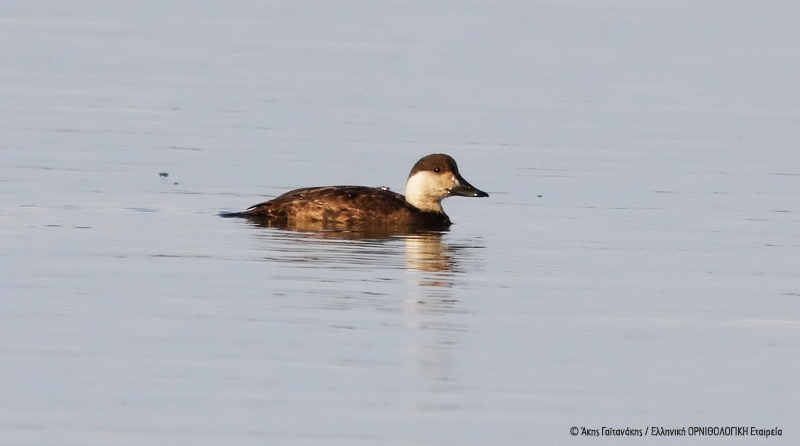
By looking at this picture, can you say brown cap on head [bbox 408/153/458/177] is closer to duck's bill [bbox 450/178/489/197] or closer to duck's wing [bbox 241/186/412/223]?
duck's bill [bbox 450/178/489/197]

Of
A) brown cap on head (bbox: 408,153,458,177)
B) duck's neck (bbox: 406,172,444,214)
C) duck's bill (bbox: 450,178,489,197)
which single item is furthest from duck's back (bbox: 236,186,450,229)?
duck's bill (bbox: 450,178,489,197)

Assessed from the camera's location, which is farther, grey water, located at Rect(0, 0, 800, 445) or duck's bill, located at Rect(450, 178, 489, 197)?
duck's bill, located at Rect(450, 178, 489, 197)

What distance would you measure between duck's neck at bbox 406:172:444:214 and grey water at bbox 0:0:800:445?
0.36 m

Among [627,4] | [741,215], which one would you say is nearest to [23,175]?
[741,215]

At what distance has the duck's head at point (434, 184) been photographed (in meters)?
15.7

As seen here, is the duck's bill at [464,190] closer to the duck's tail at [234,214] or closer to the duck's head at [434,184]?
the duck's head at [434,184]

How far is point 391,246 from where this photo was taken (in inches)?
548

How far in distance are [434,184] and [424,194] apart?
0.14 metres

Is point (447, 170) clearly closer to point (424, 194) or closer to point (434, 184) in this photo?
point (434, 184)

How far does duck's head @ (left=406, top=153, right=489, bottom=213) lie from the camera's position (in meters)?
15.7

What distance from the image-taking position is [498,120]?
22328 mm

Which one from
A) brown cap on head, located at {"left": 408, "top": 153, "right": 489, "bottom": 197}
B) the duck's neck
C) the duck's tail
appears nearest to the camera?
the duck's tail

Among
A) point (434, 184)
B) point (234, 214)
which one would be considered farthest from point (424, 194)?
point (234, 214)

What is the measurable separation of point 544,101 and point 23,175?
31.0 feet
